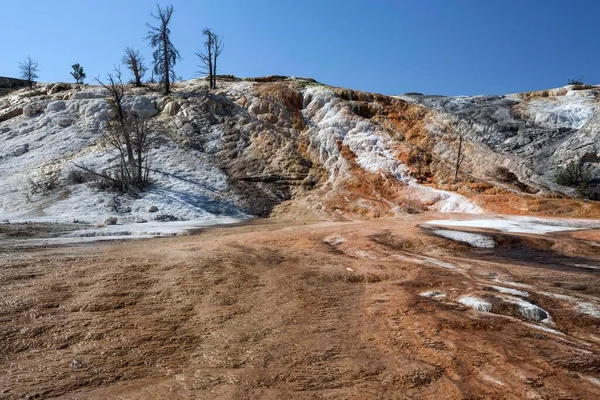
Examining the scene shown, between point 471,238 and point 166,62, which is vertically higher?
point 166,62

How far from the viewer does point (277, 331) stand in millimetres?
4867

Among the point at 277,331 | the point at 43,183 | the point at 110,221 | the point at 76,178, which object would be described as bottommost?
the point at 110,221

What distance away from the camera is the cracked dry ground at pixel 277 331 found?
3.65 meters

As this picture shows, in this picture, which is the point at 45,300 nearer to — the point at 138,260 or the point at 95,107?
the point at 138,260

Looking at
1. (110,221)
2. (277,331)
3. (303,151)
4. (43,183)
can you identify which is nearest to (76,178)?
(43,183)

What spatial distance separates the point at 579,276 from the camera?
766 cm

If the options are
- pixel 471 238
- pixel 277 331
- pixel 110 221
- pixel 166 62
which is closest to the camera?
pixel 277 331

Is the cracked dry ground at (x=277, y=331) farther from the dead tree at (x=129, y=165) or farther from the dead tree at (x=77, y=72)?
the dead tree at (x=77, y=72)

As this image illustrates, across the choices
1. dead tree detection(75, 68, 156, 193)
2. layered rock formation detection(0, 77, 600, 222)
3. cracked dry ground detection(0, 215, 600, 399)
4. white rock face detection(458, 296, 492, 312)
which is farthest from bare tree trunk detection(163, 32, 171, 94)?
white rock face detection(458, 296, 492, 312)

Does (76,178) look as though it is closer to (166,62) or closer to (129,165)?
(129,165)

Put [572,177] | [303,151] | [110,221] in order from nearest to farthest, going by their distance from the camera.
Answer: [110,221] < [572,177] < [303,151]

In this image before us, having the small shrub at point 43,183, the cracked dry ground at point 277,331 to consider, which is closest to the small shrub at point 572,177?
the cracked dry ground at point 277,331

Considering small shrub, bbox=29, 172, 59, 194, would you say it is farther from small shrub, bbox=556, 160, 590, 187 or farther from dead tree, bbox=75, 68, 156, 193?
small shrub, bbox=556, 160, 590, 187

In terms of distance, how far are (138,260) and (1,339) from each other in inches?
148
